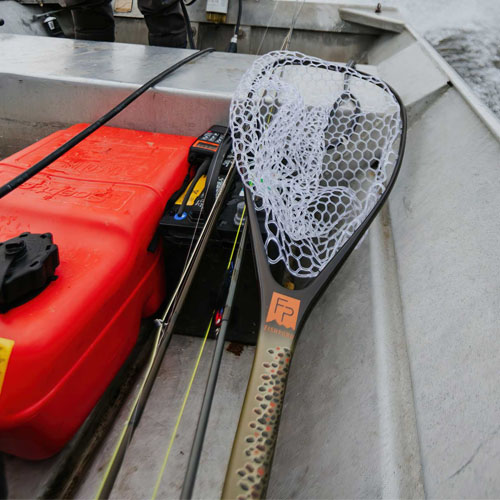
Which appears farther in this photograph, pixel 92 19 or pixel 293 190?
pixel 92 19

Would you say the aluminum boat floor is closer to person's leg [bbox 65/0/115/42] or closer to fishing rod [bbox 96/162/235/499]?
fishing rod [bbox 96/162/235/499]

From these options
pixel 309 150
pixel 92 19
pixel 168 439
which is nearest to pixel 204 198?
pixel 309 150

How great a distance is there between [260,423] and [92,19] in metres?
2.01

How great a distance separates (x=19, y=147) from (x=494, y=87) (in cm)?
184

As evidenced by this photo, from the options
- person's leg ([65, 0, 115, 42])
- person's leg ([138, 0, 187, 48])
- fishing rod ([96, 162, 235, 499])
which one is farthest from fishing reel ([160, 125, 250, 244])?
person's leg ([65, 0, 115, 42])

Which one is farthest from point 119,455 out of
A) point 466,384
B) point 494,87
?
point 494,87

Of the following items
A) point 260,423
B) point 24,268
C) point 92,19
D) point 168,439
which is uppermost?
point 92,19

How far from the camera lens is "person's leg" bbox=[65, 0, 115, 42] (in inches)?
68.9

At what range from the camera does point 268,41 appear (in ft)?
7.89

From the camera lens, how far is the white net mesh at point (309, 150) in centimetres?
84

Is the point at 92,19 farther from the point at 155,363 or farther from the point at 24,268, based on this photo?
the point at 155,363

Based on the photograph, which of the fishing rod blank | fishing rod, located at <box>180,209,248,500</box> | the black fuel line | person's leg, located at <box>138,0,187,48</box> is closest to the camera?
fishing rod, located at <box>180,209,248,500</box>

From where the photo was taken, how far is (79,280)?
0.65 m

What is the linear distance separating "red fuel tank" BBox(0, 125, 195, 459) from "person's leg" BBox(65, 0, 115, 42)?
43.9 inches
